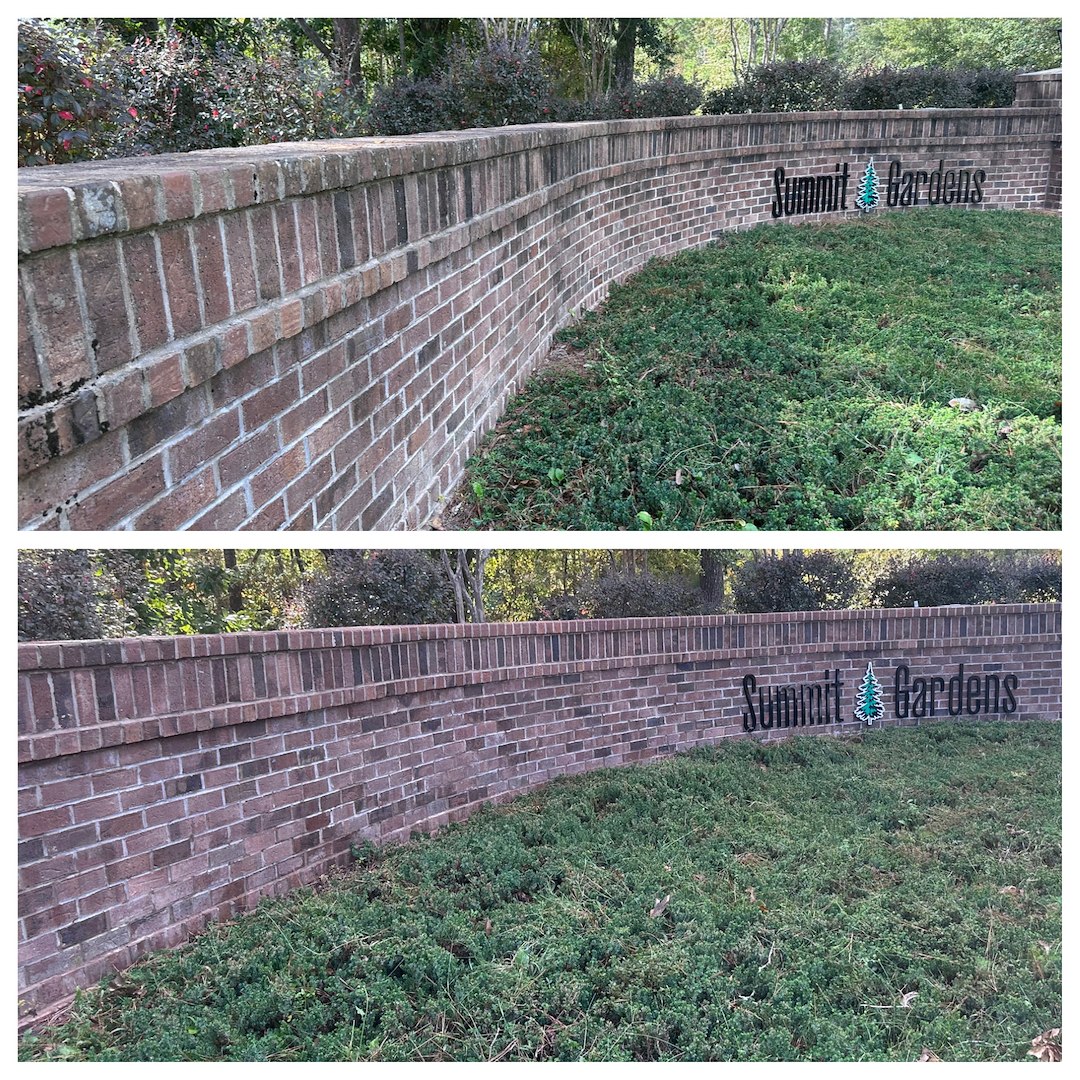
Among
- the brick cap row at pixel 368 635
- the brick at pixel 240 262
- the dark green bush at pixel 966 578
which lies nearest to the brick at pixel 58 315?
the brick at pixel 240 262

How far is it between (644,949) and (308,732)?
1.86 meters

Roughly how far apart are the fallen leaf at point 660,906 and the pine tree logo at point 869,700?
383 centimetres

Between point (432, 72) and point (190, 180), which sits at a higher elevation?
point (432, 72)

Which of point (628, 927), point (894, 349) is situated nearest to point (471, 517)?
point (628, 927)

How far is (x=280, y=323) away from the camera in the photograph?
2771mm

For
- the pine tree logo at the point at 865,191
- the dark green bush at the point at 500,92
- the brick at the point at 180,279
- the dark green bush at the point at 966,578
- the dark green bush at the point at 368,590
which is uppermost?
the dark green bush at the point at 500,92

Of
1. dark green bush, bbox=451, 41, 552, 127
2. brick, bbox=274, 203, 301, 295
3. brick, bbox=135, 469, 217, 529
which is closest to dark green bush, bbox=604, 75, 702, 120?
dark green bush, bbox=451, 41, 552, 127

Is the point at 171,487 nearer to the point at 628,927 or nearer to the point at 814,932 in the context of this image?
the point at 628,927

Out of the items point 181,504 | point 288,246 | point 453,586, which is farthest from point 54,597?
point 453,586

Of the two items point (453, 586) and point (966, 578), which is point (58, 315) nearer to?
point (453, 586)

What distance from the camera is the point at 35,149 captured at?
6.18m

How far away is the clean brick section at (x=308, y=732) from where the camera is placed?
326 cm

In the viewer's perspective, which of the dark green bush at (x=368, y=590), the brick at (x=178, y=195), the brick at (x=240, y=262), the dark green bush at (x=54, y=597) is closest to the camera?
the brick at (x=178, y=195)

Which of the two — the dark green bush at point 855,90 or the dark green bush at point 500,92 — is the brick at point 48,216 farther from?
the dark green bush at point 855,90
